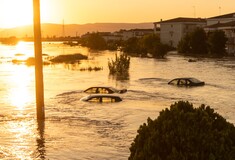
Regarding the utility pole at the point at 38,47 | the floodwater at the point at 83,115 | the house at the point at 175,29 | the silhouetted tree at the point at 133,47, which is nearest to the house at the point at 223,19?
the house at the point at 175,29

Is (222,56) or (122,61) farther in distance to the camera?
(222,56)

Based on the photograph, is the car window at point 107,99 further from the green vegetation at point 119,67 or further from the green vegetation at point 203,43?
the green vegetation at point 203,43

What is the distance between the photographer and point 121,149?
790 inches

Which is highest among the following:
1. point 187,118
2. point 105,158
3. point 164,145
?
point 187,118

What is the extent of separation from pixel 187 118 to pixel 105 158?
11632 millimetres

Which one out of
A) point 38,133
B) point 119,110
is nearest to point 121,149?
point 38,133

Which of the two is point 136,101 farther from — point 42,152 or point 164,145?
point 164,145

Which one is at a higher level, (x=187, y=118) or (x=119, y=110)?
(x=187, y=118)

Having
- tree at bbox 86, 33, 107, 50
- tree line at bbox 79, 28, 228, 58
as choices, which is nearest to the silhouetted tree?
tree line at bbox 79, 28, 228, 58

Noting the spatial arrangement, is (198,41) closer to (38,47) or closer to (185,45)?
(185,45)

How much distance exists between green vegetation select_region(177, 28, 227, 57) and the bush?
89910 mm

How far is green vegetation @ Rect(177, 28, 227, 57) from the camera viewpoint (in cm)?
9550

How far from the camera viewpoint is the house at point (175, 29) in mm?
131750

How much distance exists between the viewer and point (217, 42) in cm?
9606
